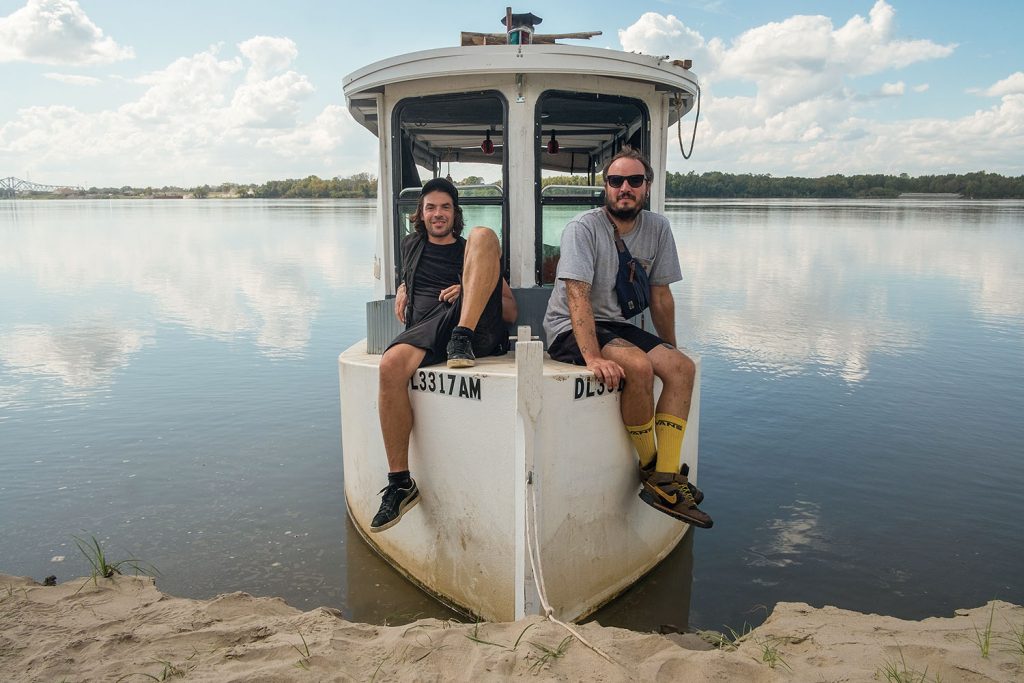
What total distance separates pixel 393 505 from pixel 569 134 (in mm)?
4114

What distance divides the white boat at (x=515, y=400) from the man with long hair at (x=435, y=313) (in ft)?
0.42

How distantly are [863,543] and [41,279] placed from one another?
2179 centimetres

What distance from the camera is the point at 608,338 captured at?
462cm

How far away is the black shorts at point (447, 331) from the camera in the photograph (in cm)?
479

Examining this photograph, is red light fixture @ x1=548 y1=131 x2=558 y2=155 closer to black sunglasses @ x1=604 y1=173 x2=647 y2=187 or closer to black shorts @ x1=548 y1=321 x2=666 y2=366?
Answer: black sunglasses @ x1=604 y1=173 x2=647 y2=187

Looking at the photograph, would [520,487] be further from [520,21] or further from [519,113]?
[520,21]

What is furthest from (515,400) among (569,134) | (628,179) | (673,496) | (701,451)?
(701,451)

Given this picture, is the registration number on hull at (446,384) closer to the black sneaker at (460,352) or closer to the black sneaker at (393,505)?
the black sneaker at (460,352)

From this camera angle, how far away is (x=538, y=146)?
567 centimetres

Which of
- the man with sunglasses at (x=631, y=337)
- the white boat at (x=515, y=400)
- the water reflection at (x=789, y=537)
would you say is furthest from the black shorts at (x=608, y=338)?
the water reflection at (x=789, y=537)

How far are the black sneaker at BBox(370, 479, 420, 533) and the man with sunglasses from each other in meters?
1.22

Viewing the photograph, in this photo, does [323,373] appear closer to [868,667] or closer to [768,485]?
[768,485]

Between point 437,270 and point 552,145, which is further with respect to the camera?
point 552,145

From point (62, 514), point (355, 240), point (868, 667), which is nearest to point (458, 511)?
point (868, 667)
